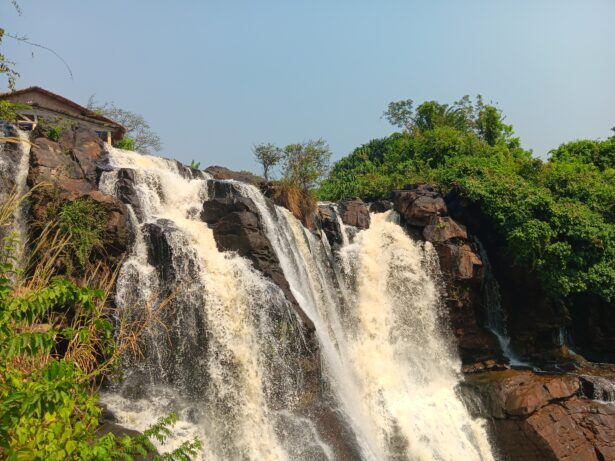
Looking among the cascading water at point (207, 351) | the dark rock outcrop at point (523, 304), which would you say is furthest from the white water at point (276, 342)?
the dark rock outcrop at point (523, 304)

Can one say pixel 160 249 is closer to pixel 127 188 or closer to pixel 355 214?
pixel 127 188

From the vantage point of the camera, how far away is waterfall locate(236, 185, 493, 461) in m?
11.5

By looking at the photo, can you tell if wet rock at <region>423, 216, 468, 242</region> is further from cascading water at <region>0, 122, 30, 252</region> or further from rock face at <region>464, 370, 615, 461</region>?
cascading water at <region>0, 122, 30, 252</region>

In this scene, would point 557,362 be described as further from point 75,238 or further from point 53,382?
point 53,382

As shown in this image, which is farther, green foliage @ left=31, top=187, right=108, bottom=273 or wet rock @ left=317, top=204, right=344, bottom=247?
wet rock @ left=317, top=204, right=344, bottom=247

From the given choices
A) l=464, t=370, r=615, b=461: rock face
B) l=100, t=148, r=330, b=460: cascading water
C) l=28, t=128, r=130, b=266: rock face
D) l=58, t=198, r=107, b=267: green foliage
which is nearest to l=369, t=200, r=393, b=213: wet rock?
l=464, t=370, r=615, b=461: rock face

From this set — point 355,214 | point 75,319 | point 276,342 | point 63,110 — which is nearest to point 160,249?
point 276,342

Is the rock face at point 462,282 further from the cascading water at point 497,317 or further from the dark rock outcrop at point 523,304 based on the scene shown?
the dark rock outcrop at point 523,304

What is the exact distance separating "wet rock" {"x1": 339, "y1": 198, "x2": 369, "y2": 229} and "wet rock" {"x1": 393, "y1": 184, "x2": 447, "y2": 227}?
1.16m

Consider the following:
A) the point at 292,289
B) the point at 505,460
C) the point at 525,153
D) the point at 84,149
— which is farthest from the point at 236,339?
the point at 525,153

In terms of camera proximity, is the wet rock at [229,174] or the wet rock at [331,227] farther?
the wet rock at [229,174]

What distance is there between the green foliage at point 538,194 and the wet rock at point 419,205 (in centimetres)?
103

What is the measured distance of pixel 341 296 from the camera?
49.8ft

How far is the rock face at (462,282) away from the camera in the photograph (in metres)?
15.4
